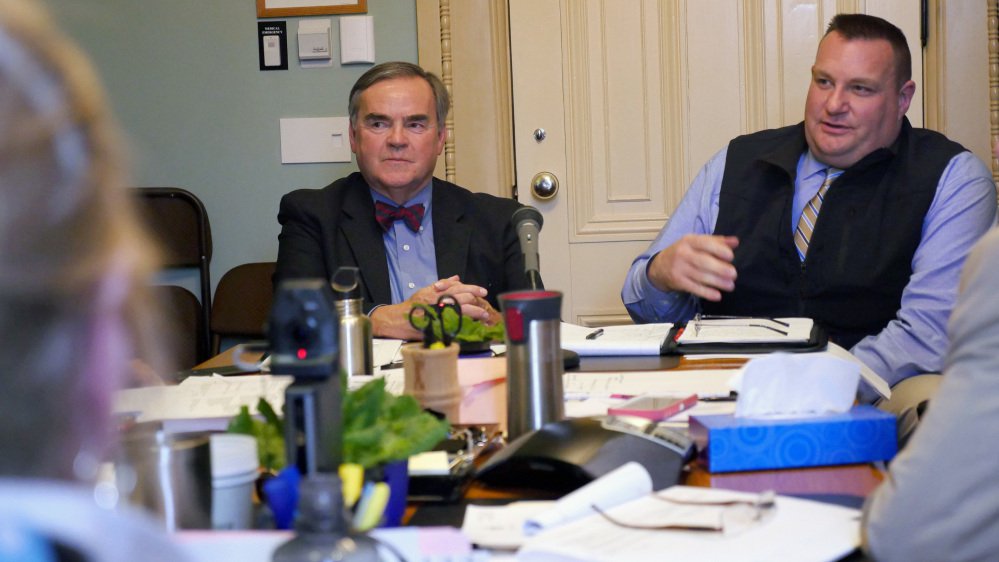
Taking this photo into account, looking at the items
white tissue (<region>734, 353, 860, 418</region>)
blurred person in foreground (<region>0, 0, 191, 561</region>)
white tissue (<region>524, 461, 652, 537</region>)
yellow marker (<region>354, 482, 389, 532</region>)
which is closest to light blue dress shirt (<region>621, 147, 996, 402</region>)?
white tissue (<region>734, 353, 860, 418</region>)

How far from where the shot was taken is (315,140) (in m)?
3.71

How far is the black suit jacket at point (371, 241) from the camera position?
2785 mm

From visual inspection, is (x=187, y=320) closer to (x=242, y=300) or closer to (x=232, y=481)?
(x=242, y=300)

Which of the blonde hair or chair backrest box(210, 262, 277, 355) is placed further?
chair backrest box(210, 262, 277, 355)

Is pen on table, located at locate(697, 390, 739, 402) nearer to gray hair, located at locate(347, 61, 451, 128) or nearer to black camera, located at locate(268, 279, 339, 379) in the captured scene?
black camera, located at locate(268, 279, 339, 379)

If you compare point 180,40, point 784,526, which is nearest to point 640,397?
point 784,526

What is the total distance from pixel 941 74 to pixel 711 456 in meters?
2.67

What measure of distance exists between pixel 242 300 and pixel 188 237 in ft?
1.07

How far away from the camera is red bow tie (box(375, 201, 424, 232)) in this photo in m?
2.89

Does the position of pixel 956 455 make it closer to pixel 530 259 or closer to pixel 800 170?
pixel 530 259

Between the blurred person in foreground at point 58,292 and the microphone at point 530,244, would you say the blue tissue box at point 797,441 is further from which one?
the blurred person in foreground at point 58,292

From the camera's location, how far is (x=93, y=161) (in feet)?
1.36

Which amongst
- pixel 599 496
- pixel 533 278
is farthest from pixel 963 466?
pixel 533 278

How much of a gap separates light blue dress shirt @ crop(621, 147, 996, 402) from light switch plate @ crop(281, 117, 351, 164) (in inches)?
53.8
